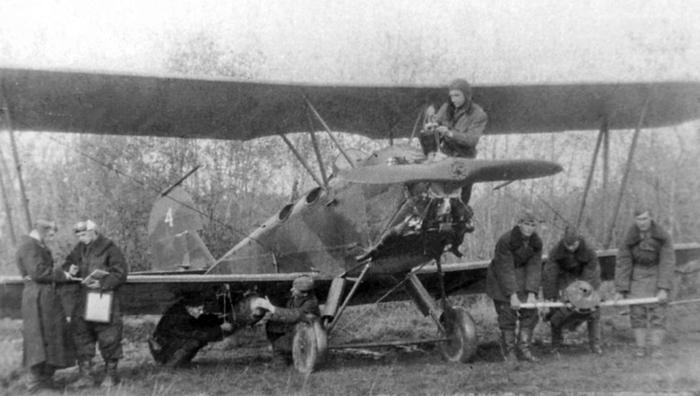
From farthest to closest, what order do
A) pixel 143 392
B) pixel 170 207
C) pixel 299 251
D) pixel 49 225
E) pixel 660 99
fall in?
pixel 170 207, pixel 660 99, pixel 299 251, pixel 49 225, pixel 143 392

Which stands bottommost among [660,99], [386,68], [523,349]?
[523,349]

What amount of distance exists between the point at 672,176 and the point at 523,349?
12.6m

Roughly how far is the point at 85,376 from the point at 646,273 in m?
5.75

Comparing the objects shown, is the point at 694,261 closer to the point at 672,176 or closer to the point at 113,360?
the point at 113,360

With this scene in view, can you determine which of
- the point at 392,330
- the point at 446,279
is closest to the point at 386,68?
the point at 392,330

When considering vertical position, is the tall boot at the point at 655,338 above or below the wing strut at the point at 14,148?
below

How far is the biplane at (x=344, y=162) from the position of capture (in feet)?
21.9

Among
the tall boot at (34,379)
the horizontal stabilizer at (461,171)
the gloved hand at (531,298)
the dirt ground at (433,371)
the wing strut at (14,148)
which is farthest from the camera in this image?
the gloved hand at (531,298)

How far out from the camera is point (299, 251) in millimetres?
8070

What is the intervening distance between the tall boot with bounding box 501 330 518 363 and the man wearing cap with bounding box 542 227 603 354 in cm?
70

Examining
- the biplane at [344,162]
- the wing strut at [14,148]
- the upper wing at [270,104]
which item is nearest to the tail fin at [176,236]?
the biplane at [344,162]

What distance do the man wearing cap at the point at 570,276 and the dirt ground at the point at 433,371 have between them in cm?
28

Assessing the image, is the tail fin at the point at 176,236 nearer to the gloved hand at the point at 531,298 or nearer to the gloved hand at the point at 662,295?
the gloved hand at the point at 531,298

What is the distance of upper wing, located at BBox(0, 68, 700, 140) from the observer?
7.23 metres
